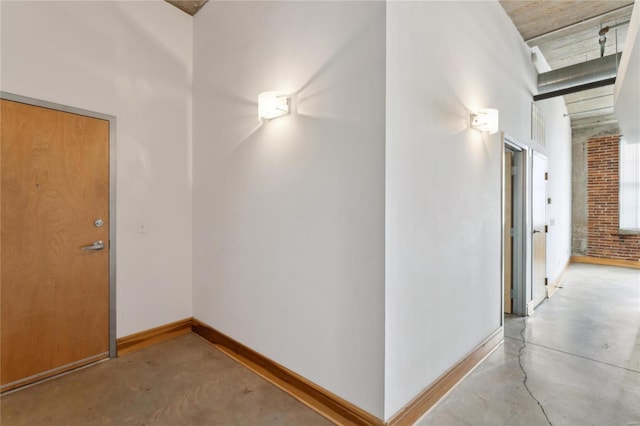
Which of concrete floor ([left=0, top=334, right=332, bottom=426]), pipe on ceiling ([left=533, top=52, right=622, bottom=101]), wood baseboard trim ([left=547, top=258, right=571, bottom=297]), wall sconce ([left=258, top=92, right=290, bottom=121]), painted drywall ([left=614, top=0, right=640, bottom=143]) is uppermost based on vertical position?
pipe on ceiling ([left=533, top=52, right=622, bottom=101])

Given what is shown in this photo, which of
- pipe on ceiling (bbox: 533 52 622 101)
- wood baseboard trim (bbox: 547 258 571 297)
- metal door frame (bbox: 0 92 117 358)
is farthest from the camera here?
wood baseboard trim (bbox: 547 258 571 297)

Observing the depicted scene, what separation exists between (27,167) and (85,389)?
5.59 ft

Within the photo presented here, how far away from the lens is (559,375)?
2.38 meters

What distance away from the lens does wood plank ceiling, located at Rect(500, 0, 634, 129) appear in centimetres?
303

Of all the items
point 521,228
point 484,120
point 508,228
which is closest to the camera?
point 484,120

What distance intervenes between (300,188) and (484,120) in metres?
1.71

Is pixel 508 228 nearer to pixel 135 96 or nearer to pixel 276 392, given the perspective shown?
pixel 276 392

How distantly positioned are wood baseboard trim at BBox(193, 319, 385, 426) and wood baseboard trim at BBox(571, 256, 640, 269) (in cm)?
842

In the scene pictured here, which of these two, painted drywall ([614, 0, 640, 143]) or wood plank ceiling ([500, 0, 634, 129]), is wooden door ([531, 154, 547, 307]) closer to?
painted drywall ([614, 0, 640, 143])

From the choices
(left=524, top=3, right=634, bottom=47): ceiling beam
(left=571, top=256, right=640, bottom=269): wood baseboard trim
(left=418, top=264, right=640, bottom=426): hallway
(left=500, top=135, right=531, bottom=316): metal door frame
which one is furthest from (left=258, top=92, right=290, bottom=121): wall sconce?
(left=571, top=256, right=640, bottom=269): wood baseboard trim

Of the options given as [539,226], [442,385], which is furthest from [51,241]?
[539,226]

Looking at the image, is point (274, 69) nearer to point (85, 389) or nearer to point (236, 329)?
point (236, 329)

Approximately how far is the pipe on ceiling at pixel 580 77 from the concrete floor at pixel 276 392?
293 centimetres

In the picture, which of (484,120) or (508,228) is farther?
(508,228)
